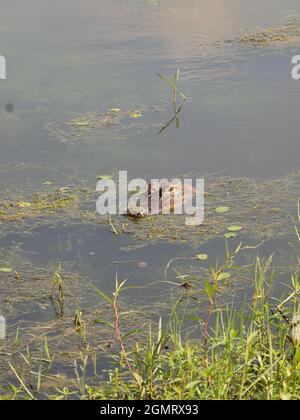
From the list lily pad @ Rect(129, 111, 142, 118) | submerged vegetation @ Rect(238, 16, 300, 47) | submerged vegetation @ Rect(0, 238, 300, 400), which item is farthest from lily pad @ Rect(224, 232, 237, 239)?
submerged vegetation @ Rect(238, 16, 300, 47)

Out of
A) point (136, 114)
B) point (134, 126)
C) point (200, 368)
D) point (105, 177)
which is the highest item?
point (136, 114)

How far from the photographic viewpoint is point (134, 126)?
5195 mm

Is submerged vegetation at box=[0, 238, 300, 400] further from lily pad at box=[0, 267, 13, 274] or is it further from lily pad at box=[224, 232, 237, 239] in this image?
lily pad at box=[224, 232, 237, 239]

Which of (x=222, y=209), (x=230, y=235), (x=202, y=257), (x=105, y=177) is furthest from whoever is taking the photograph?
(x=105, y=177)

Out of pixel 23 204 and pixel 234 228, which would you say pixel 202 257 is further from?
pixel 23 204

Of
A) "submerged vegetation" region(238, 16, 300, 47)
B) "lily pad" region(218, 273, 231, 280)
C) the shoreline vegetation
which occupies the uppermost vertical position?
"submerged vegetation" region(238, 16, 300, 47)

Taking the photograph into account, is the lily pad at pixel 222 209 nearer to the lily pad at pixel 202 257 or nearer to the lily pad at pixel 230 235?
the lily pad at pixel 230 235

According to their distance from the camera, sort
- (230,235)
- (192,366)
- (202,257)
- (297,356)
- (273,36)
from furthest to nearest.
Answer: (273,36) → (230,235) → (202,257) → (192,366) → (297,356)

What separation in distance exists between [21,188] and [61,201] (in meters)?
0.31

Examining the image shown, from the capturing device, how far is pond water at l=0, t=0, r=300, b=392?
3.86 metres

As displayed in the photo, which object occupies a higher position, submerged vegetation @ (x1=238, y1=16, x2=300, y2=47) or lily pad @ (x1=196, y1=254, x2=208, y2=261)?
submerged vegetation @ (x1=238, y1=16, x2=300, y2=47)

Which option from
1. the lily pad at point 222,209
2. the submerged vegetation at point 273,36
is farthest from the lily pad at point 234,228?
the submerged vegetation at point 273,36

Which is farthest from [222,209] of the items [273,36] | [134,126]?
[273,36]

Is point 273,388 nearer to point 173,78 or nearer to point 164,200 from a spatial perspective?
point 164,200
